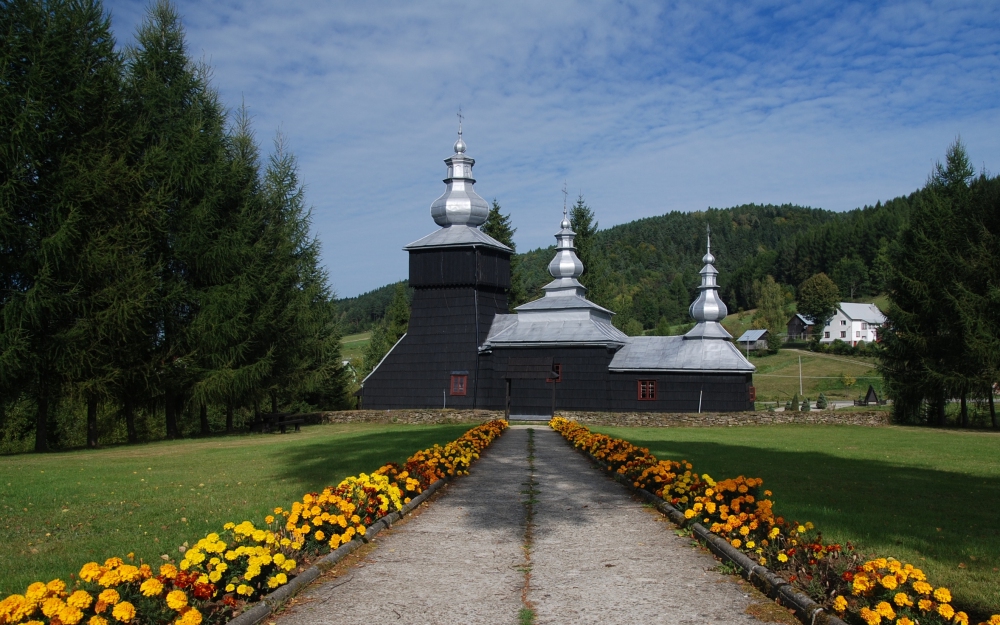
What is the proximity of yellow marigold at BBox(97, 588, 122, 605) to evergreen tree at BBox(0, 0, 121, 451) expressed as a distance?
16108 millimetres

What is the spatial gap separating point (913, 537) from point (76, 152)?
20.6 meters

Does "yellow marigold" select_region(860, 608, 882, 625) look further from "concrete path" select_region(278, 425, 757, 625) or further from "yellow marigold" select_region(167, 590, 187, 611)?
"yellow marigold" select_region(167, 590, 187, 611)

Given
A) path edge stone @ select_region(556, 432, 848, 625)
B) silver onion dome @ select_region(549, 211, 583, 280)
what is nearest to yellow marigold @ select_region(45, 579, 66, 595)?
path edge stone @ select_region(556, 432, 848, 625)

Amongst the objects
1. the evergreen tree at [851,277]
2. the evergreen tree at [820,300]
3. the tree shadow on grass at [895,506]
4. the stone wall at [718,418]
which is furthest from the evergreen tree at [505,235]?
the evergreen tree at [851,277]

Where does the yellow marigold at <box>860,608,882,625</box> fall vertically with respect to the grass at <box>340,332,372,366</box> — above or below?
below

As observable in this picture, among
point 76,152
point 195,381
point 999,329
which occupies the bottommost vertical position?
point 195,381

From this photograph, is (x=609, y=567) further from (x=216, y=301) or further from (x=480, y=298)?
(x=480, y=298)

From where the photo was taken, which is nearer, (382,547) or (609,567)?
(609,567)

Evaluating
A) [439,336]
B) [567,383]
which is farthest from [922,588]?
[439,336]

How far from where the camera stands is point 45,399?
20734mm

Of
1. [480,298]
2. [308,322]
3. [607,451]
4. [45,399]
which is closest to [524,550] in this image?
[607,451]

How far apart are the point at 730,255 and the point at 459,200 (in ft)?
392

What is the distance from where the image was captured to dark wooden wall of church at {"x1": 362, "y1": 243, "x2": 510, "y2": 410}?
34.6 m

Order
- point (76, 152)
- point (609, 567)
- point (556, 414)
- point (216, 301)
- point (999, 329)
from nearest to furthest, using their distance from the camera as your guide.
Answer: point (609, 567), point (76, 152), point (216, 301), point (999, 329), point (556, 414)
